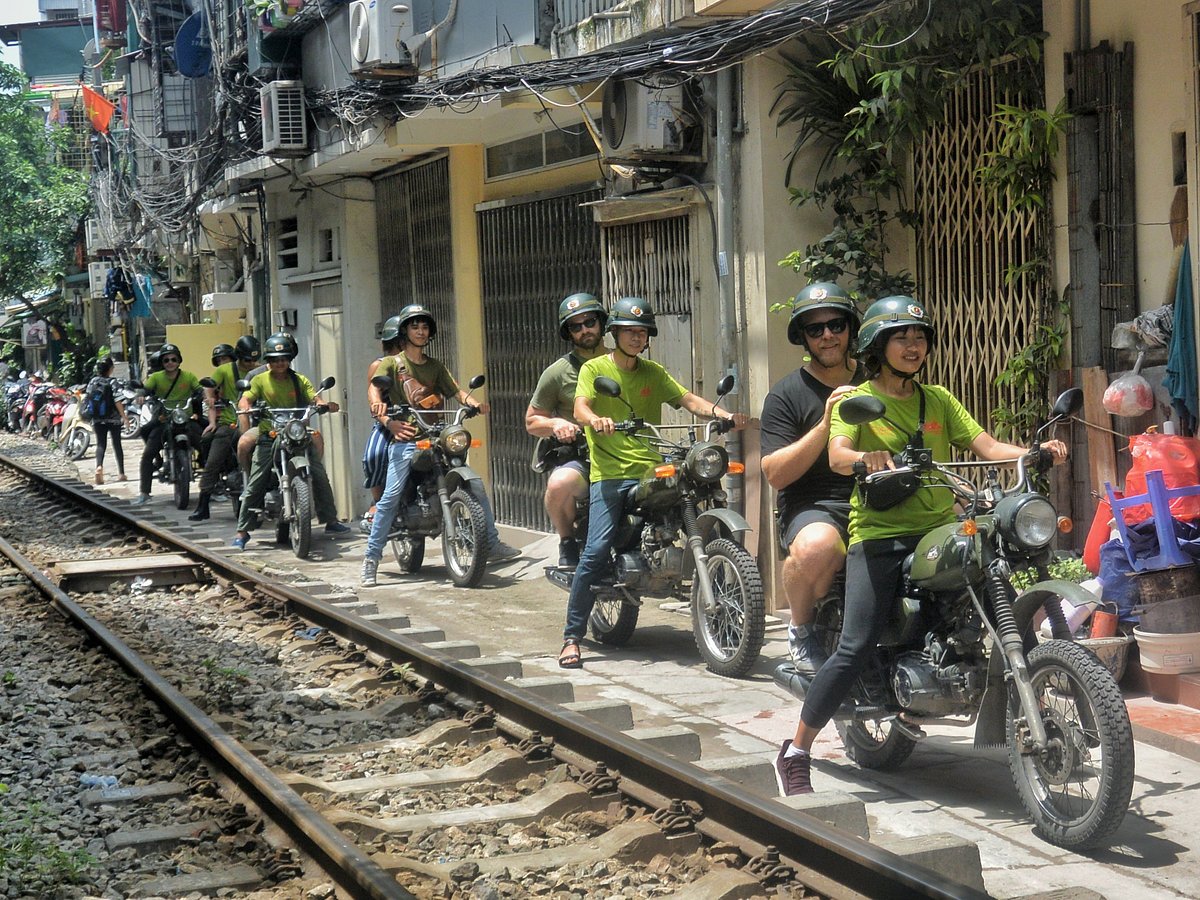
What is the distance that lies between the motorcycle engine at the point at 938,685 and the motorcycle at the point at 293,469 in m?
8.23

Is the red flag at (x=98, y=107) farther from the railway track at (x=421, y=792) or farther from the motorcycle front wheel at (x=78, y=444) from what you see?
the railway track at (x=421, y=792)

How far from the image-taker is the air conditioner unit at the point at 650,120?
405 inches

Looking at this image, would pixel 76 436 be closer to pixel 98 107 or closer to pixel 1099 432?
pixel 98 107

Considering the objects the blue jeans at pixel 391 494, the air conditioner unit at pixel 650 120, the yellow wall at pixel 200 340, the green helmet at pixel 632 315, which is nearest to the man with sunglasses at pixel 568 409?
the green helmet at pixel 632 315

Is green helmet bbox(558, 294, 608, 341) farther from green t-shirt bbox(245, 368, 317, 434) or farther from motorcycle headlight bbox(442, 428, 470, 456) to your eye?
green t-shirt bbox(245, 368, 317, 434)

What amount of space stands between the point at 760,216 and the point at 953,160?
49.1 inches

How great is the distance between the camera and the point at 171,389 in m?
17.8

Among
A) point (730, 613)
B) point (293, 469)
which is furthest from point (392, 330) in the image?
point (730, 613)

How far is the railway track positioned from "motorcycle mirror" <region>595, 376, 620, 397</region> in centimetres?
138

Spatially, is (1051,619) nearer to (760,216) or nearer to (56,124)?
(760,216)

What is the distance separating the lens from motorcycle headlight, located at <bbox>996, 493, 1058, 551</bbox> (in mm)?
5078

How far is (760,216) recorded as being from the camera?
31.9ft

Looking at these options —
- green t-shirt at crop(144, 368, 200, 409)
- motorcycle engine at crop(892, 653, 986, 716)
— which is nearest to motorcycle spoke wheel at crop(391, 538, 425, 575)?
green t-shirt at crop(144, 368, 200, 409)

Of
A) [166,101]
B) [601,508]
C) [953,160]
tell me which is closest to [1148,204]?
[953,160]
